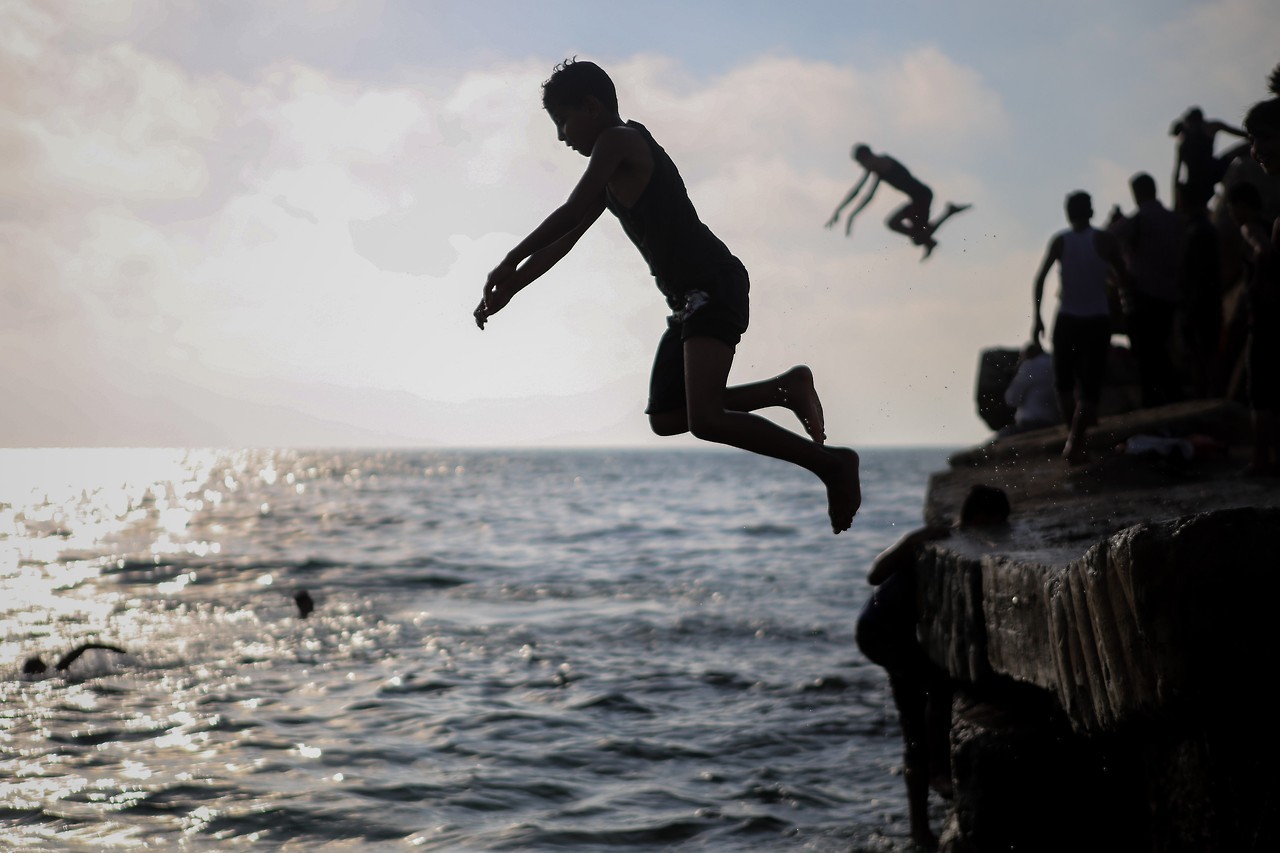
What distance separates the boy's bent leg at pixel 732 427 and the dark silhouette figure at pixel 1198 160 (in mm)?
8521

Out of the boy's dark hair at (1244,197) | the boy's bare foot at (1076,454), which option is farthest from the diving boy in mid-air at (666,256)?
the boy's bare foot at (1076,454)

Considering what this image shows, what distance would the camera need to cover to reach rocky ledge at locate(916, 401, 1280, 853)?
4.09 meters

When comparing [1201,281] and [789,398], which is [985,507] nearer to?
[789,398]

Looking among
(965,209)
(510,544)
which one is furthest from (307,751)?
(510,544)

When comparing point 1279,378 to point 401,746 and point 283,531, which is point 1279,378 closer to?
point 401,746

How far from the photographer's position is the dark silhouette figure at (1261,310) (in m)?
7.63

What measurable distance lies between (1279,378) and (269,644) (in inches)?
565

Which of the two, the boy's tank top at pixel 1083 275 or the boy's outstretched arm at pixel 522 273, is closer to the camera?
the boy's outstretched arm at pixel 522 273

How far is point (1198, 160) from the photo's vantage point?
11625 millimetres

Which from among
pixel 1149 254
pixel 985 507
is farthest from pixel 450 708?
pixel 1149 254

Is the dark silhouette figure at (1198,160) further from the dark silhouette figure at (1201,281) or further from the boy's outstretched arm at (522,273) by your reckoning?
the boy's outstretched arm at (522,273)

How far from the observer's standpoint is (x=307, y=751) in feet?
37.3

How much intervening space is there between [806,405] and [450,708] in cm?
960

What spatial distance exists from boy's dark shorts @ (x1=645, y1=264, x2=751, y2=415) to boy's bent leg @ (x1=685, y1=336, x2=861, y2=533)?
0.05 meters
